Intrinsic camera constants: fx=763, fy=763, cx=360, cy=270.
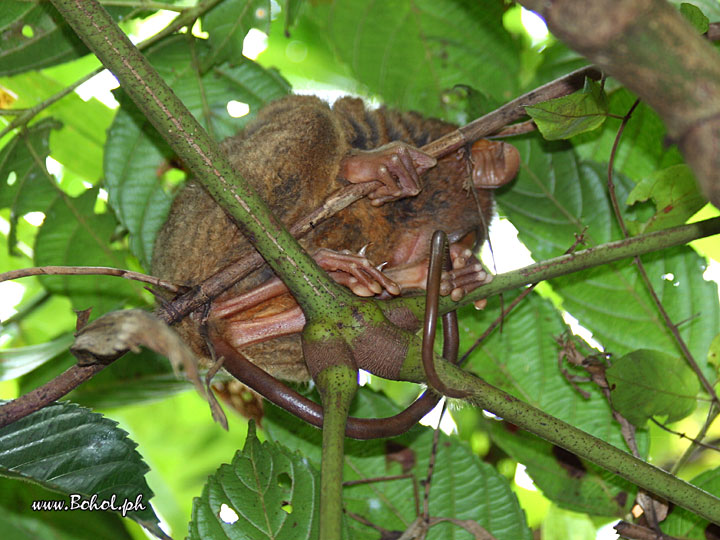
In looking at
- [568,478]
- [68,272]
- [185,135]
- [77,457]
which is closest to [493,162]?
[568,478]

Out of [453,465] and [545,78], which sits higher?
[545,78]

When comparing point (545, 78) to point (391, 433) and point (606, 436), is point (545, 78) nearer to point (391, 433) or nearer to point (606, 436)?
point (606, 436)

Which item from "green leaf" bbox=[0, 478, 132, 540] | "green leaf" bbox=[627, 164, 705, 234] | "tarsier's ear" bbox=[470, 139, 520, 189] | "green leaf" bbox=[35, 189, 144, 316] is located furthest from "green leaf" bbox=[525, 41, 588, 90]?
"green leaf" bbox=[0, 478, 132, 540]

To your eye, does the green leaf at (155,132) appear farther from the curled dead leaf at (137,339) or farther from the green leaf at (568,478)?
the green leaf at (568,478)

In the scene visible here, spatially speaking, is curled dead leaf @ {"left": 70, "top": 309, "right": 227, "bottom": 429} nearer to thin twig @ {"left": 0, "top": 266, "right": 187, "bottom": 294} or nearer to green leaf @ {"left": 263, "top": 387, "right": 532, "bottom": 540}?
thin twig @ {"left": 0, "top": 266, "right": 187, "bottom": 294}

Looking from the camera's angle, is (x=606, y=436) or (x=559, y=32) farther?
(x=606, y=436)

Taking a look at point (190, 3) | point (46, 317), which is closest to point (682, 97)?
point (190, 3)

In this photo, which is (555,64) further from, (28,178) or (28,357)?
(28,357)
